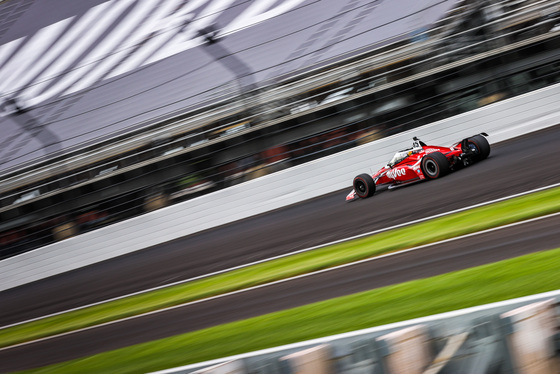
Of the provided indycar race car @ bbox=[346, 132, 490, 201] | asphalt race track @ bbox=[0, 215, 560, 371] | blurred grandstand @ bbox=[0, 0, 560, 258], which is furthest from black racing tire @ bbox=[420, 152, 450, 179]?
asphalt race track @ bbox=[0, 215, 560, 371]

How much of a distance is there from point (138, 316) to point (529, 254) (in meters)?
4.15

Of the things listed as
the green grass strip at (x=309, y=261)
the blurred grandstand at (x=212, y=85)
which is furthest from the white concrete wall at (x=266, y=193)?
the green grass strip at (x=309, y=261)

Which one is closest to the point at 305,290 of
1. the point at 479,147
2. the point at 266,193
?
the point at 479,147

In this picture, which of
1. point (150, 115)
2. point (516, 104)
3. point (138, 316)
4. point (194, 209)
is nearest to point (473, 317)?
point (138, 316)

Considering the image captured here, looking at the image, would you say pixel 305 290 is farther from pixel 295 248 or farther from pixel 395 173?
pixel 395 173

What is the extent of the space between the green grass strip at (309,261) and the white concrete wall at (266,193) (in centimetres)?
442

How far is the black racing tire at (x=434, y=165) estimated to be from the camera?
8438 millimetres

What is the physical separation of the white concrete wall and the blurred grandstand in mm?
286

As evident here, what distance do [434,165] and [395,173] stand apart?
80 cm

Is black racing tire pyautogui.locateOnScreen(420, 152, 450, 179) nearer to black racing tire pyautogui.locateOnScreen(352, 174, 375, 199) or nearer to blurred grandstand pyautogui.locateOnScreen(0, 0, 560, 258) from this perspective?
black racing tire pyautogui.locateOnScreen(352, 174, 375, 199)

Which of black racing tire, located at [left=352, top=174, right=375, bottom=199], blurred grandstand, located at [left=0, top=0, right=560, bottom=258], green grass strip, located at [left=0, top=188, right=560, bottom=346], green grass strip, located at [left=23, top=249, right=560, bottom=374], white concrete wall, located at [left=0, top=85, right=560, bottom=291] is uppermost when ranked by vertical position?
blurred grandstand, located at [left=0, top=0, right=560, bottom=258]

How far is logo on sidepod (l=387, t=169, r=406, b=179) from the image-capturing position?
9078mm

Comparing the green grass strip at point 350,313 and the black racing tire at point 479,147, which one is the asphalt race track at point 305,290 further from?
the black racing tire at point 479,147

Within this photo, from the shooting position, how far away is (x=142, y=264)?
10164 mm
